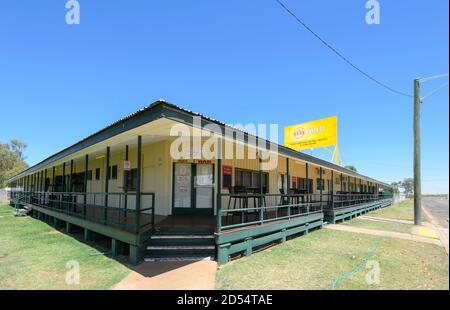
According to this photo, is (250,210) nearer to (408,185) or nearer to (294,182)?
(294,182)

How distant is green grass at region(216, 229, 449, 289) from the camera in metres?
5.02

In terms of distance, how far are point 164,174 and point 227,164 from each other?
7.58ft

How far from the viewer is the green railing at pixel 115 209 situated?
22.5 ft

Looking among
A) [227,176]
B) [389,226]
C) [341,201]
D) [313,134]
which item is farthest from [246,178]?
[313,134]

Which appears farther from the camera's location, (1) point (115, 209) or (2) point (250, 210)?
(2) point (250, 210)

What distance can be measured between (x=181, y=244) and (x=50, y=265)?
9.03 ft

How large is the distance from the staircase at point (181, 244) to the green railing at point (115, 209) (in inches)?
17.2

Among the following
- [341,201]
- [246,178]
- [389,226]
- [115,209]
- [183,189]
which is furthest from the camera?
[341,201]

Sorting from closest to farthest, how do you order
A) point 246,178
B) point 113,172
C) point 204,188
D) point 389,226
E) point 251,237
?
point 251,237
point 204,188
point 246,178
point 113,172
point 389,226

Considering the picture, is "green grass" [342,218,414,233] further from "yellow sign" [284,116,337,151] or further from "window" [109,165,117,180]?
"yellow sign" [284,116,337,151]

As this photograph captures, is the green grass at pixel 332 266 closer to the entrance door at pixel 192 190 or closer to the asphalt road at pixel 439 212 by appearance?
the entrance door at pixel 192 190

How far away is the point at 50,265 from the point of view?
616 centimetres

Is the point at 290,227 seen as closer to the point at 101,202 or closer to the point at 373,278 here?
the point at 373,278

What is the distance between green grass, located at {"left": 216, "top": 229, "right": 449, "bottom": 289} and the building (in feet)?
2.19
